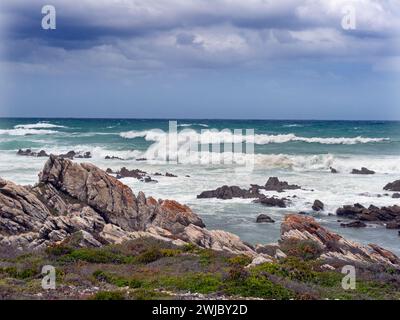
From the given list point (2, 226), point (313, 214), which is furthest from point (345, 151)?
point (2, 226)

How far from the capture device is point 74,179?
24.8 meters

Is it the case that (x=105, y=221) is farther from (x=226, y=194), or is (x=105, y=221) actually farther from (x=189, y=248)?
(x=226, y=194)

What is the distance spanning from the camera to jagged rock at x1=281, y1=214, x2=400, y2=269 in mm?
17016

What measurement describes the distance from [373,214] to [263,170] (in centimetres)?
2184

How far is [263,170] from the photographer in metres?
49.2

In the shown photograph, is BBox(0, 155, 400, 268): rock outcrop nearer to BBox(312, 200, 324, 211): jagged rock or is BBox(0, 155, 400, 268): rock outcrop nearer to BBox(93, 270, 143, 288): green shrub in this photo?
BBox(93, 270, 143, 288): green shrub

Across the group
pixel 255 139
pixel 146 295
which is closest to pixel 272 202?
pixel 146 295

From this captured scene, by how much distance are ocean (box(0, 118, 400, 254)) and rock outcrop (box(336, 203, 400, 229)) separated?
0.80 m

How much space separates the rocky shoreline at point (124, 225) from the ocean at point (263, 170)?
86.4 inches

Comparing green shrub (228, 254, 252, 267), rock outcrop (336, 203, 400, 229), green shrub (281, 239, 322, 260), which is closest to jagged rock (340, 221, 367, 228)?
rock outcrop (336, 203, 400, 229)

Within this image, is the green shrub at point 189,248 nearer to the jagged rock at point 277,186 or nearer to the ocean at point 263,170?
the ocean at point 263,170

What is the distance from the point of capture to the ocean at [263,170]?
88.3 feet

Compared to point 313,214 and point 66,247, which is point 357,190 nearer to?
point 313,214
